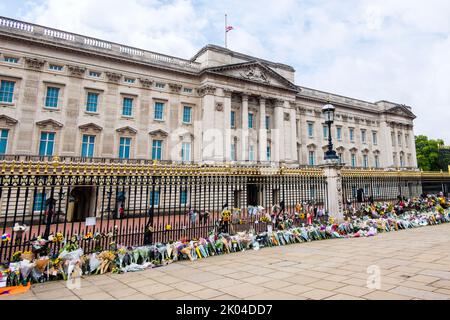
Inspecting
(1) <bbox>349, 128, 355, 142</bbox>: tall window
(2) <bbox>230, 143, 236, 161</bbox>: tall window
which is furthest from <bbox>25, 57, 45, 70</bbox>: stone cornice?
(1) <bbox>349, 128, 355, 142</bbox>: tall window

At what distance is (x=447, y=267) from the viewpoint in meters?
6.11

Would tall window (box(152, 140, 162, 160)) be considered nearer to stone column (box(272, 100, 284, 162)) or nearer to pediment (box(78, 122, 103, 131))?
pediment (box(78, 122, 103, 131))

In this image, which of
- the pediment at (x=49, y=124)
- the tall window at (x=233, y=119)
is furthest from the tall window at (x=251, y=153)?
the pediment at (x=49, y=124)

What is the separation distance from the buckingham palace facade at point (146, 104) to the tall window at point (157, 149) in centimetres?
11

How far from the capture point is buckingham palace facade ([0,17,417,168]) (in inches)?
891

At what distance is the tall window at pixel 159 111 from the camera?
28.9 metres

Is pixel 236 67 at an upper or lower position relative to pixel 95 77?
upper

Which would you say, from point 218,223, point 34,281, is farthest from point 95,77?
point 34,281

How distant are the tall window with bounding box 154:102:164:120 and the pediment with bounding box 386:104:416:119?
42.5 m

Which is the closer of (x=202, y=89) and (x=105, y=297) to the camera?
(x=105, y=297)

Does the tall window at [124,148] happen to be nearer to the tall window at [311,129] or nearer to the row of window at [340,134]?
the row of window at [340,134]

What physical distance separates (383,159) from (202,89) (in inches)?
1479

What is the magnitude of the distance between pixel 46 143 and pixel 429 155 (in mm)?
74008
